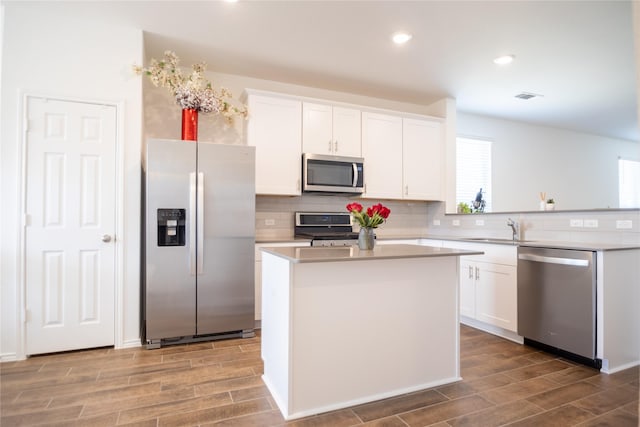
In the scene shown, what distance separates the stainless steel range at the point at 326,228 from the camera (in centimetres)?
380

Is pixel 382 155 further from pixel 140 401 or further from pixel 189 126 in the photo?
pixel 140 401

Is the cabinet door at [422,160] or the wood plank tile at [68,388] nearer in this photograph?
the wood plank tile at [68,388]

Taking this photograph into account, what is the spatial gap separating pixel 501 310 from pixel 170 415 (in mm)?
2816

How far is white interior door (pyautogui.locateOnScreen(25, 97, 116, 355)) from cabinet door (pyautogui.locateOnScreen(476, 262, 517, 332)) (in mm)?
3362

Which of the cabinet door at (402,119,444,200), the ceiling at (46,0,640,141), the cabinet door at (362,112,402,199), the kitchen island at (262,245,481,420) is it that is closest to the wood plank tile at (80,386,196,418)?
the kitchen island at (262,245,481,420)

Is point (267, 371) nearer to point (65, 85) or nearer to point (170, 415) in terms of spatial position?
point (170, 415)

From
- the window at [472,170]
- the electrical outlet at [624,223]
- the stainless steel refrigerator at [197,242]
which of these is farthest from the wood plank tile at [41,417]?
the window at [472,170]

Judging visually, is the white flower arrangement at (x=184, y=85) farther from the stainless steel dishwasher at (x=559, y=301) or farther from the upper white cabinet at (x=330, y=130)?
the stainless steel dishwasher at (x=559, y=301)

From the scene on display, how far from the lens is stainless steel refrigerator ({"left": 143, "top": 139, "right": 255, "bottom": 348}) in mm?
2961

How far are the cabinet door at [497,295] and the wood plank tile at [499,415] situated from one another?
46.5 inches

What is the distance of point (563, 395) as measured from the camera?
85.7 inches

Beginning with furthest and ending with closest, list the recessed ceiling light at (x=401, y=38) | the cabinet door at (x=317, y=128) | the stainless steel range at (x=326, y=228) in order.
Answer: the cabinet door at (x=317, y=128) → the stainless steel range at (x=326, y=228) → the recessed ceiling light at (x=401, y=38)

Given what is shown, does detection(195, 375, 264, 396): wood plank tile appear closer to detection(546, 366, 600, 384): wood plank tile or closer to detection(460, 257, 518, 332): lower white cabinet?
detection(546, 366, 600, 384): wood plank tile

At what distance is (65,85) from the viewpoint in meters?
2.83
